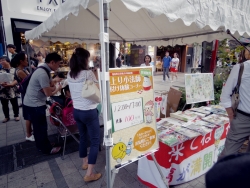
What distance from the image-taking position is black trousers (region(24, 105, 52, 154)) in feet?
9.17

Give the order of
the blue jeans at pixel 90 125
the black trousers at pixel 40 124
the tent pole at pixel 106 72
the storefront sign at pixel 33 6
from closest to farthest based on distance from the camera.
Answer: the tent pole at pixel 106 72, the blue jeans at pixel 90 125, the black trousers at pixel 40 124, the storefront sign at pixel 33 6

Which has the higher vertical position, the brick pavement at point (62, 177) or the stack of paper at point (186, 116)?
the stack of paper at point (186, 116)

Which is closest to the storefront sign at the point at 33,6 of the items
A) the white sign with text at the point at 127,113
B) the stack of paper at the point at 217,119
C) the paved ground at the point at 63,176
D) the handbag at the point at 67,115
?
the handbag at the point at 67,115

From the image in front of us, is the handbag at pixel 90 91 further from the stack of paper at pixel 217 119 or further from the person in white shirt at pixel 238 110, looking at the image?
the stack of paper at pixel 217 119

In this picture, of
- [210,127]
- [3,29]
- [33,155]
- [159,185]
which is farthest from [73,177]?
[3,29]

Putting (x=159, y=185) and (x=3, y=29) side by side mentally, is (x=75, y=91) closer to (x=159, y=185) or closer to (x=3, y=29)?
(x=159, y=185)

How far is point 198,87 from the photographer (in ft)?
11.7

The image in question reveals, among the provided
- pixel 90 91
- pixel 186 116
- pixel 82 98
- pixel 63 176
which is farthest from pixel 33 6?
pixel 186 116

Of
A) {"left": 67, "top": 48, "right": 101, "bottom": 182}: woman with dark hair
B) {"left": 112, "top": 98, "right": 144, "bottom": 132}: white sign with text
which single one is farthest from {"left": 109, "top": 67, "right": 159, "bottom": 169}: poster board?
{"left": 67, "top": 48, "right": 101, "bottom": 182}: woman with dark hair

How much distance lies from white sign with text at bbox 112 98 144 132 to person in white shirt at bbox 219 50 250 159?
116cm

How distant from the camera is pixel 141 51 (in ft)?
51.1

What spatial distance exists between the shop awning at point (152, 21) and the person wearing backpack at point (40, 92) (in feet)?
1.85

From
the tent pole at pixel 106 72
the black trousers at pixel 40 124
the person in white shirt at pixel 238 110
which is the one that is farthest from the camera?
the black trousers at pixel 40 124

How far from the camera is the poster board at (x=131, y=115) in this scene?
161cm
